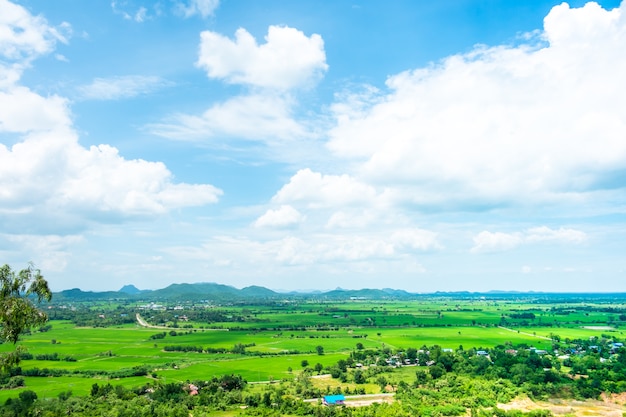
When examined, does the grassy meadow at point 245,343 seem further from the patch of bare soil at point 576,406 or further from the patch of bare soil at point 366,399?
the patch of bare soil at point 576,406

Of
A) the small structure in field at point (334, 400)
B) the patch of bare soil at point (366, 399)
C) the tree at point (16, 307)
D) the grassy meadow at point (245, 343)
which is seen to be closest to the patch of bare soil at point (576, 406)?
the patch of bare soil at point (366, 399)

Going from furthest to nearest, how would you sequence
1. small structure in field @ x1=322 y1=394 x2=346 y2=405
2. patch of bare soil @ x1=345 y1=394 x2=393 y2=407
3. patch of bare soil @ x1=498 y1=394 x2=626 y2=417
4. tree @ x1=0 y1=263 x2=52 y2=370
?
patch of bare soil @ x1=345 y1=394 x2=393 y2=407 → small structure in field @ x1=322 y1=394 x2=346 y2=405 → patch of bare soil @ x1=498 y1=394 x2=626 y2=417 → tree @ x1=0 y1=263 x2=52 y2=370

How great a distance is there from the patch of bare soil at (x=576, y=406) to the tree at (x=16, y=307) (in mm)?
39656

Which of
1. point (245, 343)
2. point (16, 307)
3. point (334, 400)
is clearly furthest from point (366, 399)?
point (245, 343)

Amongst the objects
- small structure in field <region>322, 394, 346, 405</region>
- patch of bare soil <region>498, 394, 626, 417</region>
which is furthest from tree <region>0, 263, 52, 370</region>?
patch of bare soil <region>498, 394, 626, 417</region>

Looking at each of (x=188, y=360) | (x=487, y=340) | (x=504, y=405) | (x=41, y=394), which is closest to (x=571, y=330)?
(x=487, y=340)

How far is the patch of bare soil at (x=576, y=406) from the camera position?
3978cm

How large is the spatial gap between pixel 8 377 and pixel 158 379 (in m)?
18.3

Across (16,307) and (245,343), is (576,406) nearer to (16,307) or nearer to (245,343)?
(16,307)

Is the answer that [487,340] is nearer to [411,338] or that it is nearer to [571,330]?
[411,338]

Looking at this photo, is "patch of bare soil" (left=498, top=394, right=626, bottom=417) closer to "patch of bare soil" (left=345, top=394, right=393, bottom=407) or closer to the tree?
"patch of bare soil" (left=345, top=394, right=393, bottom=407)

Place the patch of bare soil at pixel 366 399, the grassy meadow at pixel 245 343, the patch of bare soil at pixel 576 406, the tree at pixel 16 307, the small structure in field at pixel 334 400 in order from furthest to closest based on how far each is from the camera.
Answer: the grassy meadow at pixel 245 343 → the patch of bare soil at pixel 366 399 → the small structure in field at pixel 334 400 → the patch of bare soil at pixel 576 406 → the tree at pixel 16 307

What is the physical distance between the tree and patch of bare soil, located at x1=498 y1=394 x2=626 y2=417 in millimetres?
39656

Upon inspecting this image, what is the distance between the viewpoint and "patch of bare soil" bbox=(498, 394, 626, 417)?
39.8m
